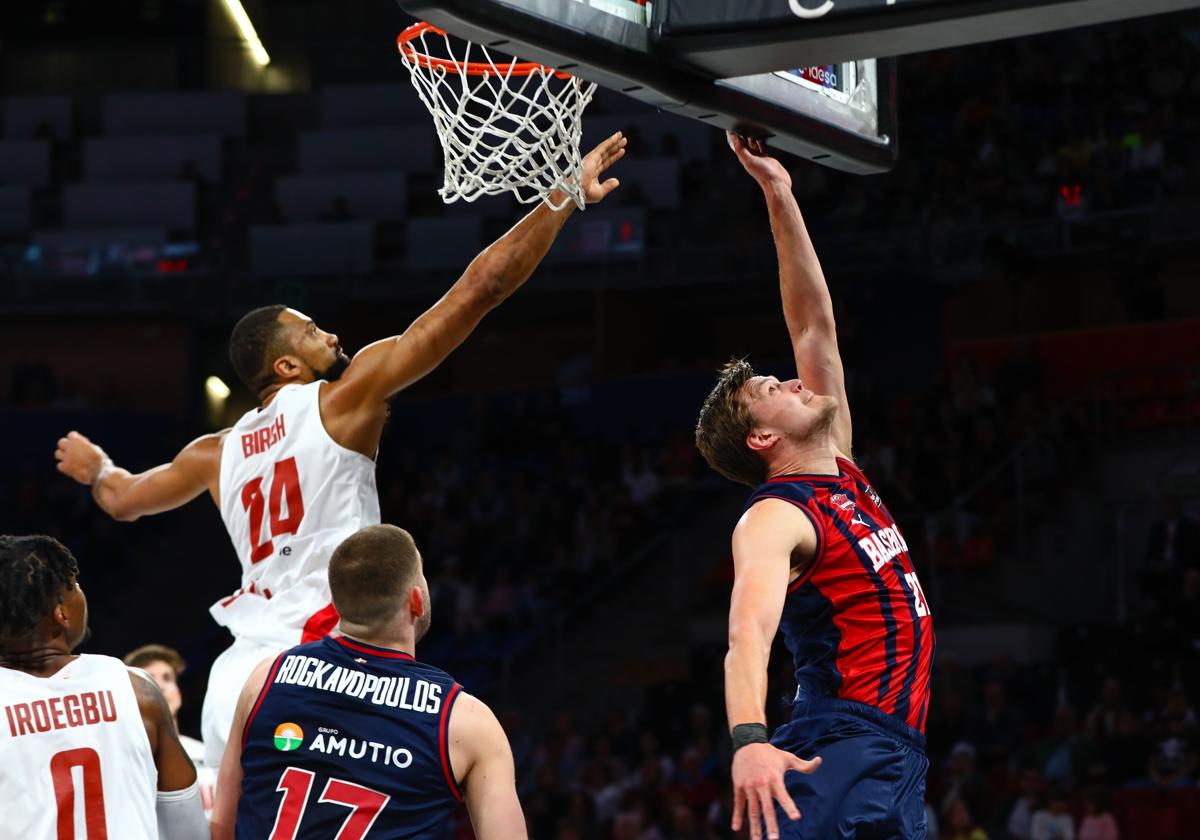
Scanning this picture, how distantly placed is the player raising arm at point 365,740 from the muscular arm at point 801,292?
55.6 inches

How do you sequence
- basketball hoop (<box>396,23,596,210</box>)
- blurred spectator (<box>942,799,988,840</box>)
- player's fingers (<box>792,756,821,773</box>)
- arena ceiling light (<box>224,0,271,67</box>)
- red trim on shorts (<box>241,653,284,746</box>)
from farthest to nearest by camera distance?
1. arena ceiling light (<box>224,0,271,67</box>)
2. blurred spectator (<box>942,799,988,840</box>)
3. basketball hoop (<box>396,23,596,210</box>)
4. red trim on shorts (<box>241,653,284,746</box>)
5. player's fingers (<box>792,756,821,773</box>)

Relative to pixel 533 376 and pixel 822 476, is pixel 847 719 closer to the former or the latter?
pixel 822 476

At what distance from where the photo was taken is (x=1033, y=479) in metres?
15.1

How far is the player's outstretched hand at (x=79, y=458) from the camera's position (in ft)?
19.0

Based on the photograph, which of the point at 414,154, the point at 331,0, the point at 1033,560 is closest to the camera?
the point at 1033,560

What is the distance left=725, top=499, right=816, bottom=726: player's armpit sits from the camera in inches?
138

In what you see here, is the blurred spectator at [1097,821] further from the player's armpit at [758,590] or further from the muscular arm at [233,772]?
the muscular arm at [233,772]

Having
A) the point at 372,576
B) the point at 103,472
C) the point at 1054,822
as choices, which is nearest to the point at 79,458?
the point at 103,472

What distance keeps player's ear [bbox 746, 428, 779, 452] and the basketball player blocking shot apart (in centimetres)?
97

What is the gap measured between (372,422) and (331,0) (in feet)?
67.7

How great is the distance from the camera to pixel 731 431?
14.0ft

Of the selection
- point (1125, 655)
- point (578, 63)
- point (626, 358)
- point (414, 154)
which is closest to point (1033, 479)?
point (1125, 655)

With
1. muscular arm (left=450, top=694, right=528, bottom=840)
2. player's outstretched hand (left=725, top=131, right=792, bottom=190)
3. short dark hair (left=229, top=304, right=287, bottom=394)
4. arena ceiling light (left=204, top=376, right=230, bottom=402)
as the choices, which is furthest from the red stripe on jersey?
arena ceiling light (left=204, top=376, right=230, bottom=402)

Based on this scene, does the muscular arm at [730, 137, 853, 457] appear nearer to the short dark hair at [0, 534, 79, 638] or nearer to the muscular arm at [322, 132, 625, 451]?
the muscular arm at [322, 132, 625, 451]
